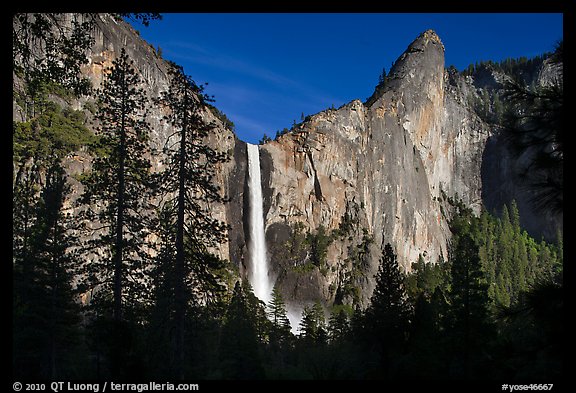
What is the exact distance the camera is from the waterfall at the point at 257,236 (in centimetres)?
7950

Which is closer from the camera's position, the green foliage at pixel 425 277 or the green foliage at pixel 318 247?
the green foliage at pixel 318 247

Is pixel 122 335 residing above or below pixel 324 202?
below

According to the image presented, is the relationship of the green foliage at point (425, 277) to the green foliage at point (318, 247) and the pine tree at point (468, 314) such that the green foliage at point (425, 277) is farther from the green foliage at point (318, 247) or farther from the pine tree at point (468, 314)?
the pine tree at point (468, 314)

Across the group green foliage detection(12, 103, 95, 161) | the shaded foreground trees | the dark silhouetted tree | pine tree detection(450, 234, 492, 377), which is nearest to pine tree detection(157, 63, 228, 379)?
the shaded foreground trees

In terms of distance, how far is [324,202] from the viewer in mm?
90625

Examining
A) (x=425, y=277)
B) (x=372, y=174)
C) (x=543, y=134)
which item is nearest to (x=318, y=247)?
(x=372, y=174)

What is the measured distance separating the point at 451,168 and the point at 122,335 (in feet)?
459

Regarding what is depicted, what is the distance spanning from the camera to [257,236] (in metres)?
82.5

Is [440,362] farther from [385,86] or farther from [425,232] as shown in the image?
[385,86]

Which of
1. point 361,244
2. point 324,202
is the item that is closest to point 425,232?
point 361,244

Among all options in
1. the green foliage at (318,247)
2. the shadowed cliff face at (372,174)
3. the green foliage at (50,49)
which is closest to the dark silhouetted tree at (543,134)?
the green foliage at (50,49)

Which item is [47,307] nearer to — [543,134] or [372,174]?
[543,134]

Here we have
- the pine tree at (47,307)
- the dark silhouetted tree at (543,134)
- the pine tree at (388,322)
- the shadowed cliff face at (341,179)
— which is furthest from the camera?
the shadowed cliff face at (341,179)

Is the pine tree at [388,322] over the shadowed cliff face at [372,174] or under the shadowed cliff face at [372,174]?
under
